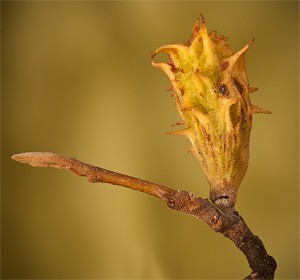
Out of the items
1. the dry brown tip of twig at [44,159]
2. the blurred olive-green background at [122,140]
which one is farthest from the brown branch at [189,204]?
the blurred olive-green background at [122,140]

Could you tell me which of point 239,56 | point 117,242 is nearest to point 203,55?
point 239,56

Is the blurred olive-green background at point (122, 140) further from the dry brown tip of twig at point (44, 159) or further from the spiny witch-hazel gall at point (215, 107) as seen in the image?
the dry brown tip of twig at point (44, 159)

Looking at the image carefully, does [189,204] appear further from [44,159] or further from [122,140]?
[122,140]

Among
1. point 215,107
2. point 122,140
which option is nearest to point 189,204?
point 215,107

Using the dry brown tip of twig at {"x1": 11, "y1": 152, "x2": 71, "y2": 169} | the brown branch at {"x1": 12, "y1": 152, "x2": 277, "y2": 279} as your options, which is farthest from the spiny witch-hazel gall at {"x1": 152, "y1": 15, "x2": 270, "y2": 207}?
the dry brown tip of twig at {"x1": 11, "y1": 152, "x2": 71, "y2": 169}

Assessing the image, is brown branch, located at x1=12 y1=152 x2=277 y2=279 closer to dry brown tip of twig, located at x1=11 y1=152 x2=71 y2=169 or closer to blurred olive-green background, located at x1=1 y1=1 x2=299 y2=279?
Answer: dry brown tip of twig, located at x1=11 y1=152 x2=71 y2=169

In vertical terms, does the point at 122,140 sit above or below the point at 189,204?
above

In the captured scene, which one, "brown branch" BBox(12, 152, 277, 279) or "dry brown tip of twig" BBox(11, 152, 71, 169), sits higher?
"dry brown tip of twig" BBox(11, 152, 71, 169)
